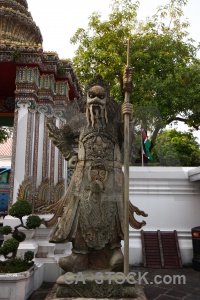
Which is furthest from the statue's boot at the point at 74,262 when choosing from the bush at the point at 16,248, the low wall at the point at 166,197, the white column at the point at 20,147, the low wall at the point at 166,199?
the low wall at the point at 166,197

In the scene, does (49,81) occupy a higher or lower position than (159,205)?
higher

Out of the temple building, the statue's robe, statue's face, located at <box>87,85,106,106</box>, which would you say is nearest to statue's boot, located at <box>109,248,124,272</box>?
the statue's robe

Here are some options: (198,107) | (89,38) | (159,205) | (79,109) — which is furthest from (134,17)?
(79,109)

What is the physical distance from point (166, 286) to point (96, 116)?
3305 millimetres

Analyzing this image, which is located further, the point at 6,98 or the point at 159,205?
the point at 6,98

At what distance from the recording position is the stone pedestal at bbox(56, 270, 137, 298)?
3.67 meters

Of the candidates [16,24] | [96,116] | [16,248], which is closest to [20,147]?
[16,248]

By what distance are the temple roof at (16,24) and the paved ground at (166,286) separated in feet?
18.5

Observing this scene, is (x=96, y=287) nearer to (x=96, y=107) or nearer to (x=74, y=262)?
(x=74, y=262)

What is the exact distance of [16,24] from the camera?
747 centimetres

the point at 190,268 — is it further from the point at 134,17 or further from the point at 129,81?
the point at 134,17

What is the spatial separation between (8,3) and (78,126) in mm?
5284

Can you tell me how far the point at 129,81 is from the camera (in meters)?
3.53

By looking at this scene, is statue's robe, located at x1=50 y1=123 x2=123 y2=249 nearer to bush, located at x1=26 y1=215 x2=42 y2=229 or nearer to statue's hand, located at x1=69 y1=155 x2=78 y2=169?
statue's hand, located at x1=69 y1=155 x2=78 y2=169
